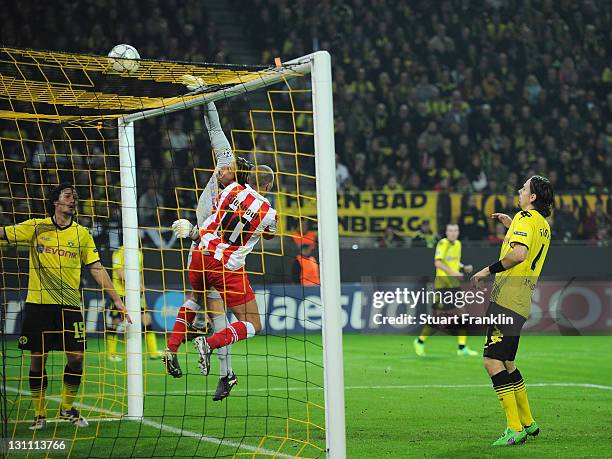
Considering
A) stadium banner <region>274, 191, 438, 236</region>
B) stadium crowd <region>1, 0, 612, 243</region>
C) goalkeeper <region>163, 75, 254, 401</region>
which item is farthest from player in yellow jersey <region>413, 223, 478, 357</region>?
goalkeeper <region>163, 75, 254, 401</region>

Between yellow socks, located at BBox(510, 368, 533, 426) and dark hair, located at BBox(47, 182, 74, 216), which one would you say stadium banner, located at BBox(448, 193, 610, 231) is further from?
dark hair, located at BBox(47, 182, 74, 216)

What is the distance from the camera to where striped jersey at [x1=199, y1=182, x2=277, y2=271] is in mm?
7777

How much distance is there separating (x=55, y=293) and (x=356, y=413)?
A: 9.31ft

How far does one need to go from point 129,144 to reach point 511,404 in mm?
3881

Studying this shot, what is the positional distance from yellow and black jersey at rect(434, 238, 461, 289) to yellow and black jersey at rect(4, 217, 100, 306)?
740 cm

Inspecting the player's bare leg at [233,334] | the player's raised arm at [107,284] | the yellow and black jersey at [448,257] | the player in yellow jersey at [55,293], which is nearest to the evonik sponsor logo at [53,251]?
the player in yellow jersey at [55,293]

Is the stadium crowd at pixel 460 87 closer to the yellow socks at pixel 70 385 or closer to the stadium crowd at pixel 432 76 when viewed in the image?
the stadium crowd at pixel 432 76

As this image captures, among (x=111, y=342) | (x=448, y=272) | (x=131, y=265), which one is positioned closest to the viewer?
(x=131, y=265)

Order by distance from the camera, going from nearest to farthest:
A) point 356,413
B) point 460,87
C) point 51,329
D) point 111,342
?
1. point 51,329
2. point 356,413
3. point 111,342
4. point 460,87

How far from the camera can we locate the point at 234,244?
7930mm

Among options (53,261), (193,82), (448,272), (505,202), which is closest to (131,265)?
(53,261)

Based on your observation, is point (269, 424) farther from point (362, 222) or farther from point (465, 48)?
point (465, 48)

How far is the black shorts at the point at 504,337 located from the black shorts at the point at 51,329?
3.25 metres

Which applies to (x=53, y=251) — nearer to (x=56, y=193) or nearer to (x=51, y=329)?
(x=56, y=193)
